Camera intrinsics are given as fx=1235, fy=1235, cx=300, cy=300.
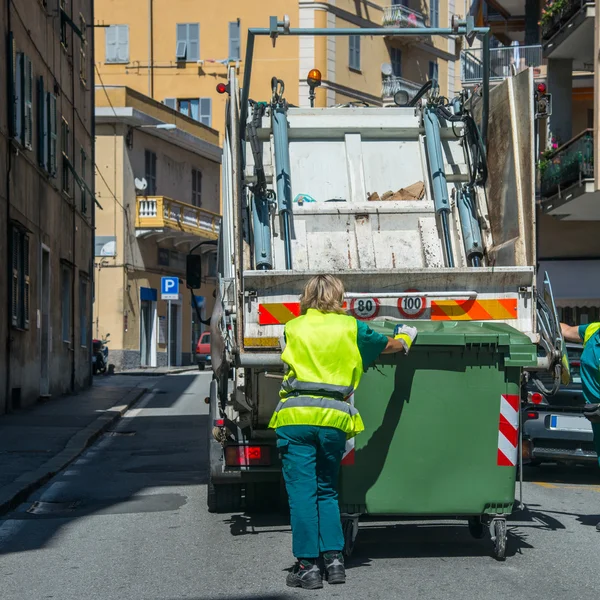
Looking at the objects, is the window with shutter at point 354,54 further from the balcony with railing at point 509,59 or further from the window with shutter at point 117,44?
the balcony with railing at point 509,59

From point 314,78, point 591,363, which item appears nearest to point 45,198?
point 314,78

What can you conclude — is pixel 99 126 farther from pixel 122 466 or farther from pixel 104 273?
pixel 122 466

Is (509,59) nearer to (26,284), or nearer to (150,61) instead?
(26,284)

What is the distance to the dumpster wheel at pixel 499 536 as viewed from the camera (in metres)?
6.85

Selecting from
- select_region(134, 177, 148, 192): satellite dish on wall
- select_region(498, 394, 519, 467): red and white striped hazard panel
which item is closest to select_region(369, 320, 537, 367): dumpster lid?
select_region(498, 394, 519, 467): red and white striped hazard panel

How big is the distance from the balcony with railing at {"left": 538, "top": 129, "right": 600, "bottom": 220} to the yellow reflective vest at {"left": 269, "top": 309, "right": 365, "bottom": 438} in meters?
16.3

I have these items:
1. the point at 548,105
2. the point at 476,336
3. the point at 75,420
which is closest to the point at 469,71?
the point at 75,420

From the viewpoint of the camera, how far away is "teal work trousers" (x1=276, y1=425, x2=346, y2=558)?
640cm

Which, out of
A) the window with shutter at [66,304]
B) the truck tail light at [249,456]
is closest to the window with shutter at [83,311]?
the window with shutter at [66,304]

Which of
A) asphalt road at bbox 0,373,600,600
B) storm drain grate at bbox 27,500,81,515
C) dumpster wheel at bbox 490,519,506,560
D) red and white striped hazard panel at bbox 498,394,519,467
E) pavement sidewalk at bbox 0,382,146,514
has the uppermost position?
red and white striped hazard panel at bbox 498,394,519,467

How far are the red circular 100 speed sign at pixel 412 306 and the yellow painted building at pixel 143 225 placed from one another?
3117 centimetres

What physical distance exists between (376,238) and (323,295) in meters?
2.43

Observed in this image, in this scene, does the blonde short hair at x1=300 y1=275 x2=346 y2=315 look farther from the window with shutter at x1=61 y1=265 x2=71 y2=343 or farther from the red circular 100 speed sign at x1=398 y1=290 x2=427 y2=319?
the window with shutter at x1=61 y1=265 x2=71 y2=343

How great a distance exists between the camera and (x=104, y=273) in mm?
40688
